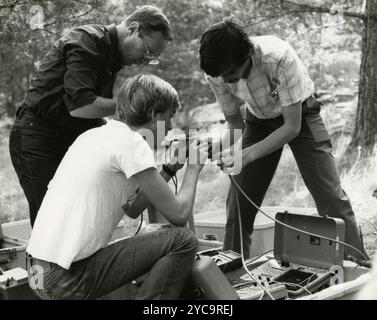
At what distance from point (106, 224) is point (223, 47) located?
87 centimetres

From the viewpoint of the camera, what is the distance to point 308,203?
4.86m

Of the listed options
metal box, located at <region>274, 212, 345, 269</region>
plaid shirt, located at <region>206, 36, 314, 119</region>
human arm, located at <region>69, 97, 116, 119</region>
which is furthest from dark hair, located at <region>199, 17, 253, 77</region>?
metal box, located at <region>274, 212, 345, 269</region>

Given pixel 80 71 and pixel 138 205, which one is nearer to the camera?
pixel 138 205

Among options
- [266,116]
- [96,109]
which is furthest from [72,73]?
[266,116]

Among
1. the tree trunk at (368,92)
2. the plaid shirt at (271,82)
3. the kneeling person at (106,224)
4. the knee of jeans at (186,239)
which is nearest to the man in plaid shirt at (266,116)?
the plaid shirt at (271,82)

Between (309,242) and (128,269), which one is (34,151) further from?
(309,242)

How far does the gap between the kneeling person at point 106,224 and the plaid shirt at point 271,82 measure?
705 millimetres

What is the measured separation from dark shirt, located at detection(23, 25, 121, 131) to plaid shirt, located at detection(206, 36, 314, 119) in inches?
21.2

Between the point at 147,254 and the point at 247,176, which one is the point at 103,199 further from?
the point at 247,176

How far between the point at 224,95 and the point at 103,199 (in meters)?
1.06

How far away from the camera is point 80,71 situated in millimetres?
2426

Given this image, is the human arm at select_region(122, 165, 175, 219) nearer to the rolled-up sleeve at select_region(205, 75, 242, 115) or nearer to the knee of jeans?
the knee of jeans

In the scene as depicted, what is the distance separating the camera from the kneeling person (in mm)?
1772

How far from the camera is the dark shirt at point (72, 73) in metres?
2.41
